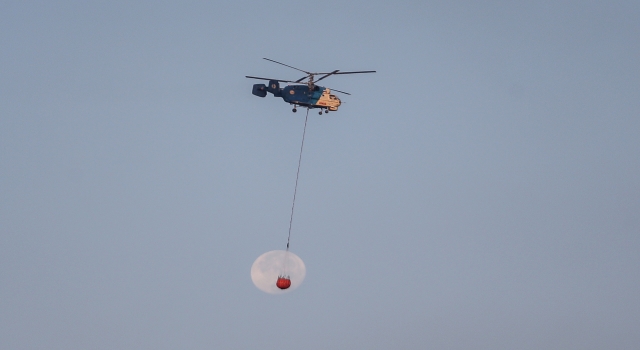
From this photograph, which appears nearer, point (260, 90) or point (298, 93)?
point (298, 93)

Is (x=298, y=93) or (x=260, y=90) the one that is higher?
(x=260, y=90)

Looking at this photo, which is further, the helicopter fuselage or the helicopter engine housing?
the helicopter engine housing

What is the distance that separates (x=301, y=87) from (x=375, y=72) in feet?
25.5

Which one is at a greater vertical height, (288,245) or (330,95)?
(330,95)

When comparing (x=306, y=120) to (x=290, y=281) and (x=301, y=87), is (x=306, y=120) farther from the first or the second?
(x=290, y=281)

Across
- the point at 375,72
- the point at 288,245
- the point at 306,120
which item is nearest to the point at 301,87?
the point at 306,120

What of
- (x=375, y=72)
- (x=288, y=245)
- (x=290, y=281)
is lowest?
(x=290, y=281)

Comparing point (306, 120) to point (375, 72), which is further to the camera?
point (306, 120)

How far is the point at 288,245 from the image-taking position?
6197 centimetres

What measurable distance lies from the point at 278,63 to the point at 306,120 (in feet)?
24.1

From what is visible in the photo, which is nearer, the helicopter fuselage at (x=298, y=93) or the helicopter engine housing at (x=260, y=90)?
the helicopter fuselage at (x=298, y=93)

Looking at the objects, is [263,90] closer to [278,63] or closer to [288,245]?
[278,63]

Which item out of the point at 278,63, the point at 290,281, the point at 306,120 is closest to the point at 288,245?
the point at 290,281

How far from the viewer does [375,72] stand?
2250 inches
